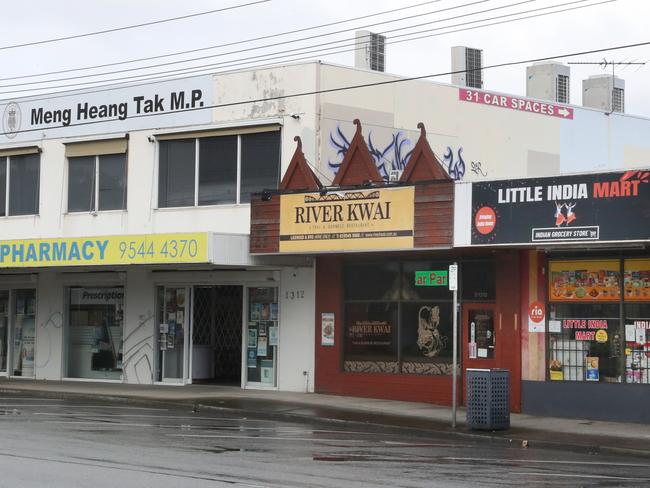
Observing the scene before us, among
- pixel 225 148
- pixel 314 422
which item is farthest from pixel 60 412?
pixel 225 148

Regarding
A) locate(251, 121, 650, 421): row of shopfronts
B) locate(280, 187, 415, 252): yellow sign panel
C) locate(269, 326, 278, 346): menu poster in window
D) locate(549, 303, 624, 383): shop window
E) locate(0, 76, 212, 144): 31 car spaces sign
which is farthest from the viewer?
locate(0, 76, 212, 144): 31 car spaces sign

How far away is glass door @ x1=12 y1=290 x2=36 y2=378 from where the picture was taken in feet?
101

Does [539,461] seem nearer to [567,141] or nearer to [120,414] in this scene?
[120,414]

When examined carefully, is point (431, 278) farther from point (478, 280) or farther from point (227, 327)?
point (227, 327)

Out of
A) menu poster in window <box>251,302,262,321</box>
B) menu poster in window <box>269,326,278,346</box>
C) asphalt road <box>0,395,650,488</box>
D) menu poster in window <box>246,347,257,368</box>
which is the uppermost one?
menu poster in window <box>251,302,262,321</box>

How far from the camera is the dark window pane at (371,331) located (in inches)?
943

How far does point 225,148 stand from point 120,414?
27.4 feet

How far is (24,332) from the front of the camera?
3103 centimetres

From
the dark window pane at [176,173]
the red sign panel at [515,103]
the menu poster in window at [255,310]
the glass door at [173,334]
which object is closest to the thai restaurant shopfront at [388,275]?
the menu poster in window at [255,310]

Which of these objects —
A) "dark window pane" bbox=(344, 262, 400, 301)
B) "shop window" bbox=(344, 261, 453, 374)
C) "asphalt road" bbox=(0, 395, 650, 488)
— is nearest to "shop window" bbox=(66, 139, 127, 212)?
"dark window pane" bbox=(344, 262, 400, 301)

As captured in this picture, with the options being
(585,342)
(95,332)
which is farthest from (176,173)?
(585,342)

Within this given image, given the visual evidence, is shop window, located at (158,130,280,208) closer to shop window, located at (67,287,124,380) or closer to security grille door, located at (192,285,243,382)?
security grille door, located at (192,285,243,382)

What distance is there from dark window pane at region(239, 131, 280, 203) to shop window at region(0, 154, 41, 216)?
7.28 metres

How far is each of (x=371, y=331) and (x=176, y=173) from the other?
694cm
